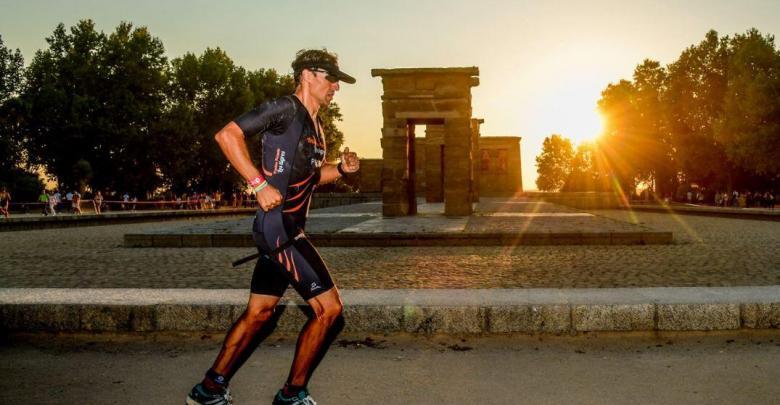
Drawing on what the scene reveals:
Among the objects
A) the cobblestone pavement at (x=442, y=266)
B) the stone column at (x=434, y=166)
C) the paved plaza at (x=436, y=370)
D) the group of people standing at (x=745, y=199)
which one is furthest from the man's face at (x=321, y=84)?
the group of people standing at (x=745, y=199)

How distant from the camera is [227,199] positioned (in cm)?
5984

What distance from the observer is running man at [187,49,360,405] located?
10.8 feet

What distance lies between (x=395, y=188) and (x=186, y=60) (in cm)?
4277

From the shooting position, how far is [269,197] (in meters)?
3.24

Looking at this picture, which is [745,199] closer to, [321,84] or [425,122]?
[425,122]

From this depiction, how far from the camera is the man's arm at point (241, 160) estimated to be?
3.24 m

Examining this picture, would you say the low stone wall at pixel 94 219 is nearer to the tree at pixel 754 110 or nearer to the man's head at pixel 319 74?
the man's head at pixel 319 74

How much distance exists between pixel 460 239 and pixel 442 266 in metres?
3.63

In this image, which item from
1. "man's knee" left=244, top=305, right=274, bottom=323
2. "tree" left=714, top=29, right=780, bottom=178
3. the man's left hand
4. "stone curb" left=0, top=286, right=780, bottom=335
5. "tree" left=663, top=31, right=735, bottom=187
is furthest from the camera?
"tree" left=663, top=31, right=735, bottom=187

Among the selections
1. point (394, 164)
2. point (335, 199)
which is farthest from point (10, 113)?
point (394, 164)

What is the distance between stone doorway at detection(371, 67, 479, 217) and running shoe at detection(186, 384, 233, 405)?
52.1ft

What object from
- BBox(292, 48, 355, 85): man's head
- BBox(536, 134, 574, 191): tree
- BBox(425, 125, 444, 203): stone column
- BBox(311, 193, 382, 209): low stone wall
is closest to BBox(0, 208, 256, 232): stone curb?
BBox(311, 193, 382, 209): low stone wall

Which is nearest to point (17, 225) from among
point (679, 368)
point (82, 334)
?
point (82, 334)

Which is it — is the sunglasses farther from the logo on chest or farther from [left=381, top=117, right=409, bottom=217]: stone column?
[left=381, top=117, right=409, bottom=217]: stone column
